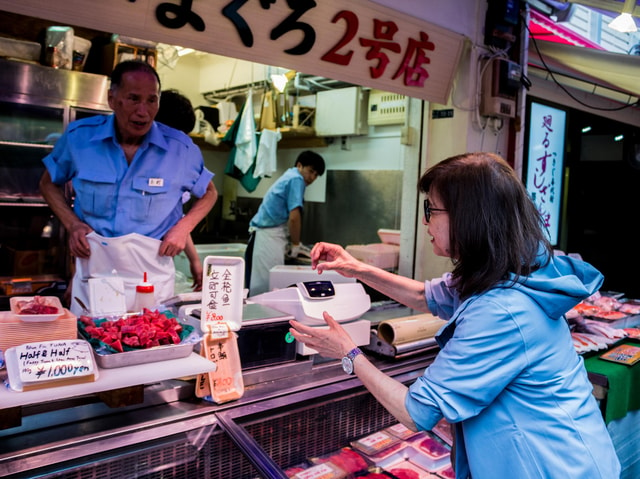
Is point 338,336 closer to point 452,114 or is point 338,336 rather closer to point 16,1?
point 16,1

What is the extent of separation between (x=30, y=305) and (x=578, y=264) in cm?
169

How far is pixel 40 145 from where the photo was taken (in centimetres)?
417

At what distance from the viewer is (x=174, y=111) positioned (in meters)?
3.54

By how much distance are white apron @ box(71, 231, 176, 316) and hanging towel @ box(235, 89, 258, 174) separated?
320 cm

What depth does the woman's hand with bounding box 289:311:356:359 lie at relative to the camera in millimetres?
1565

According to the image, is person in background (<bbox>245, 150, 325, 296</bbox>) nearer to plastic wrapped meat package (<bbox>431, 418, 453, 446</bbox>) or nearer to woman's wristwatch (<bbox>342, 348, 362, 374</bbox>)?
plastic wrapped meat package (<bbox>431, 418, 453, 446</bbox>)

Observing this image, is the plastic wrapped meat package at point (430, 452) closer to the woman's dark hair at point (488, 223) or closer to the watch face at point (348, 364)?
the watch face at point (348, 364)

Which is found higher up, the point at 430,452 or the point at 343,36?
the point at 343,36

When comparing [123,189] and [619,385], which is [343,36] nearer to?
[123,189]

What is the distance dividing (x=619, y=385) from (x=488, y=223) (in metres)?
1.99

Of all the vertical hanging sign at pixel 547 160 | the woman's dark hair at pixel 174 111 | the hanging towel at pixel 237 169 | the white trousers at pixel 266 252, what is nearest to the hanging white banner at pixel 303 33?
the woman's dark hair at pixel 174 111

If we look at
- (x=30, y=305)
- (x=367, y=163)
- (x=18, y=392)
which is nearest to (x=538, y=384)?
(x=18, y=392)

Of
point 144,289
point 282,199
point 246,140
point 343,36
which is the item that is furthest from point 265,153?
point 144,289

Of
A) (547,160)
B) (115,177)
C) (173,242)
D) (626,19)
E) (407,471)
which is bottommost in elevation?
(407,471)
